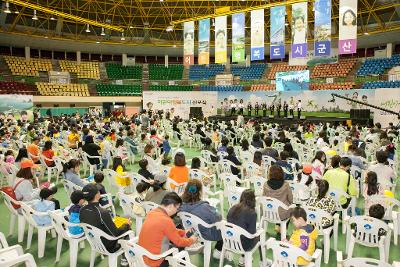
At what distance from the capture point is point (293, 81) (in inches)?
1030

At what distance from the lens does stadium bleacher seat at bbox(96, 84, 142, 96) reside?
32.6 metres

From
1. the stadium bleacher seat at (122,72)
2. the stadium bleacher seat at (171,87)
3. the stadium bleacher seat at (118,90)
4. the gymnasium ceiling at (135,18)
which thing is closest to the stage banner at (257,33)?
the gymnasium ceiling at (135,18)

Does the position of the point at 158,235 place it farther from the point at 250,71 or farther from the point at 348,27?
the point at 250,71

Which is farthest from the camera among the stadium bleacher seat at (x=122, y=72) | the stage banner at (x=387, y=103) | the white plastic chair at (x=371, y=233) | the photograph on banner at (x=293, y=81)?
the stadium bleacher seat at (x=122, y=72)

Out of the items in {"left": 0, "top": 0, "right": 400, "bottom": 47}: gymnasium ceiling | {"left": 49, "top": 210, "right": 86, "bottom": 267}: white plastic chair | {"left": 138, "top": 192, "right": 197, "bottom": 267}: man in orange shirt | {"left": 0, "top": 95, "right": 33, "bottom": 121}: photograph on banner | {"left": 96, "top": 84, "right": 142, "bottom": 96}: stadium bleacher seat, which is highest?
{"left": 0, "top": 0, "right": 400, "bottom": 47}: gymnasium ceiling

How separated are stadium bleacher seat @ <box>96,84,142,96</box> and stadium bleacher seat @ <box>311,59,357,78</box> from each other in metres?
16.7

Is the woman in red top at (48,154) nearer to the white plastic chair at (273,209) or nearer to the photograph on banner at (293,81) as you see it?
the white plastic chair at (273,209)

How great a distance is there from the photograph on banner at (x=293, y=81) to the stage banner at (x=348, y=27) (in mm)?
11251

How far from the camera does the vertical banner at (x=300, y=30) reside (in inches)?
627

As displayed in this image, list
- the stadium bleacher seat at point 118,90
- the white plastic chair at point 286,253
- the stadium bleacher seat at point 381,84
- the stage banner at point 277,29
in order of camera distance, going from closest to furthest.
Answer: the white plastic chair at point 286,253, the stage banner at point 277,29, the stadium bleacher seat at point 381,84, the stadium bleacher seat at point 118,90

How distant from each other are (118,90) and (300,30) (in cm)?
2151

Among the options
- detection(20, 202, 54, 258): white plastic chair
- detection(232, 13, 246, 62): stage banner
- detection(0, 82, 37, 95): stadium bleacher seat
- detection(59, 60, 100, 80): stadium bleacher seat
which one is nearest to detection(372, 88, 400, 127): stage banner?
detection(232, 13, 246, 62): stage banner

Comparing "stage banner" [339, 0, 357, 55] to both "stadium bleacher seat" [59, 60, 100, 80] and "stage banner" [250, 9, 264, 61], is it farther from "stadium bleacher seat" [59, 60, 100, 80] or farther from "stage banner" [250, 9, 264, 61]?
"stadium bleacher seat" [59, 60, 100, 80]

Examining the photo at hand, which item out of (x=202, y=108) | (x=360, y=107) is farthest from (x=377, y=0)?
(x=202, y=108)
